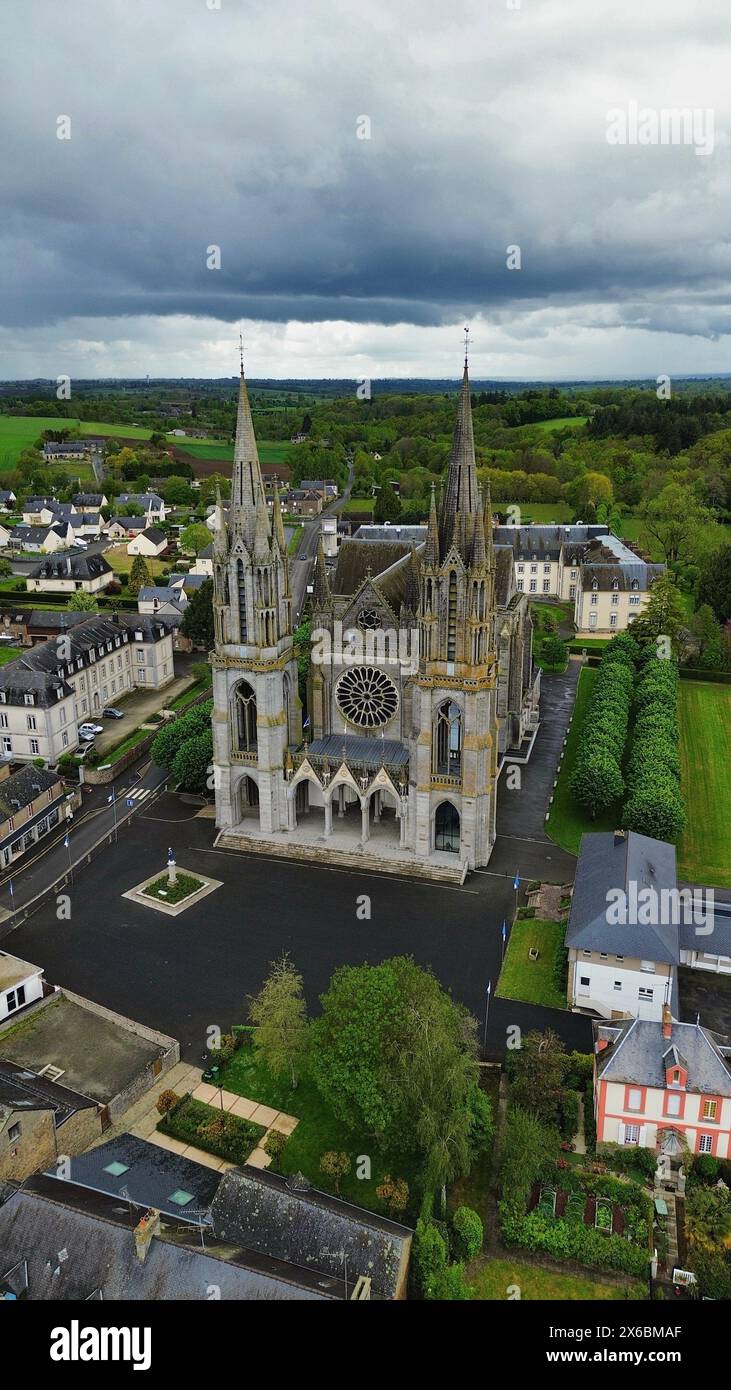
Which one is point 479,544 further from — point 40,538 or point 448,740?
point 40,538

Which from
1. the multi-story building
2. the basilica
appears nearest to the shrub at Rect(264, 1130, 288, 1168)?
the basilica

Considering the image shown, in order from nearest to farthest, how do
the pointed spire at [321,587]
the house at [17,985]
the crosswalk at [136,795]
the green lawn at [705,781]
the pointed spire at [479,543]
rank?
the house at [17,985]
the pointed spire at [479,543]
the green lawn at [705,781]
the pointed spire at [321,587]
the crosswalk at [136,795]

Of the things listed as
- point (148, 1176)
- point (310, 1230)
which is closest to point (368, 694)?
point (148, 1176)

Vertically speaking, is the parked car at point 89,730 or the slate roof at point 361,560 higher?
the slate roof at point 361,560

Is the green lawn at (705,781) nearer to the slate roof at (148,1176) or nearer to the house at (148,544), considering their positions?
the slate roof at (148,1176)

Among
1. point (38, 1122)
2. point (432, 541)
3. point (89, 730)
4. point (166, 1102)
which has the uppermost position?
point (432, 541)

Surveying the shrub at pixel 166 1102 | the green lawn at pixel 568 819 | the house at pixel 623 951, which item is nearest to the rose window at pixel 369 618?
the green lawn at pixel 568 819
